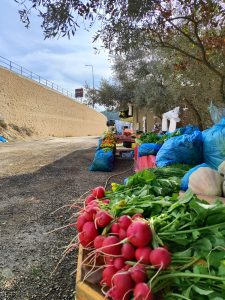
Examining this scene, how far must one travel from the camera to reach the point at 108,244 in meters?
1.38

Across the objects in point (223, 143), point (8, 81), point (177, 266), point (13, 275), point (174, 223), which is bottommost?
point (13, 275)

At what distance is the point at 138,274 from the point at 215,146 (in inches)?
135

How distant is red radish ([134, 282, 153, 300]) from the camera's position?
111 centimetres

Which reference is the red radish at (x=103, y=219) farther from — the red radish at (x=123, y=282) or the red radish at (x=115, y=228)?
the red radish at (x=123, y=282)

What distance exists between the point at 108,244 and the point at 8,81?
1044 inches

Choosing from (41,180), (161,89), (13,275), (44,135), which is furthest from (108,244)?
(44,135)

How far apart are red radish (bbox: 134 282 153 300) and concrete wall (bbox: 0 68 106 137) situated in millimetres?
Answer: 24415

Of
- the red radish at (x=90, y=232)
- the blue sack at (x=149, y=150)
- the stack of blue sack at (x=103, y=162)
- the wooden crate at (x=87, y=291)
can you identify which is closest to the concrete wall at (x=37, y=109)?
the stack of blue sack at (x=103, y=162)

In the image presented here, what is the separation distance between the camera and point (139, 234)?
4.27ft

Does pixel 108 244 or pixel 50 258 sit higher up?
pixel 108 244

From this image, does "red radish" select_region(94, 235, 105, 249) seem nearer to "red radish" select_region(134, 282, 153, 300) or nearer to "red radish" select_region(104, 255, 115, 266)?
→ "red radish" select_region(104, 255, 115, 266)

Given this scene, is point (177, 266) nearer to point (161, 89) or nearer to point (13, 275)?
point (13, 275)

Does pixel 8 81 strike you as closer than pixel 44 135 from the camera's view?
Yes

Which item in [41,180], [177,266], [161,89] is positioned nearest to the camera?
[177,266]
